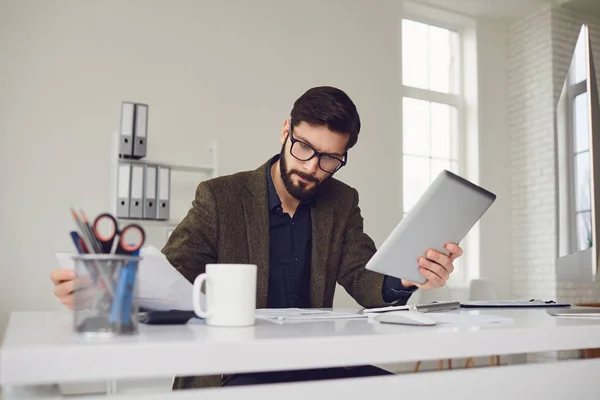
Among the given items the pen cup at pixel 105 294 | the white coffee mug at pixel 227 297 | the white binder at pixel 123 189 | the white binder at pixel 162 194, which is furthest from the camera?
the white binder at pixel 162 194

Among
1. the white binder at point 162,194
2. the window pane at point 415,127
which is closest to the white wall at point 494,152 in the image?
the window pane at point 415,127

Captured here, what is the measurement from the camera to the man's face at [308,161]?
1711 mm

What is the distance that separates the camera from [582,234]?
1.34 metres

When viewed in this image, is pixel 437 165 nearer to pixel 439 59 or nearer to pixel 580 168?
pixel 439 59

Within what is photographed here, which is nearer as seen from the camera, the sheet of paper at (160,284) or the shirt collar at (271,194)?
the sheet of paper at (160,284)

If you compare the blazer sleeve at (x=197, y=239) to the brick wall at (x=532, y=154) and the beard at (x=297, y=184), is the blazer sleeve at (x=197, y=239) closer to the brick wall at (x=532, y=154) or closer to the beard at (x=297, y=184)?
the beard at (x=297, y=184)

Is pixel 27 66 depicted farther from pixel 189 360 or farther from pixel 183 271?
pixel 189 360

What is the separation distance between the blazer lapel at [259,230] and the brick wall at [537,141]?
4085 millimetres

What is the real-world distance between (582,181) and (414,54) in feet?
14.5

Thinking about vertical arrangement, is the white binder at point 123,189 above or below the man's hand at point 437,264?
above

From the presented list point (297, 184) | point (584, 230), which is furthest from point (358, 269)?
point (584, 230)

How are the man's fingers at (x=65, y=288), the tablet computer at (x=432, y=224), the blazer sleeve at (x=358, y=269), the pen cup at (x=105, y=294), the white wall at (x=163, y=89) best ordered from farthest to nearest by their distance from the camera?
the white wall at (x=163, y=89), the blazer sleeve at (x=358, y=269), the tablet computer at (x=432, y=224), the man's fingers at (x=65, y=288), the pen cup at (x=105, y=294)

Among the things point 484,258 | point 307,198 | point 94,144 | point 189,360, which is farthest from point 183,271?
point 484,258

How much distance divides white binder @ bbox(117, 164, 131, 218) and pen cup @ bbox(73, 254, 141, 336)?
2589 millimetres
